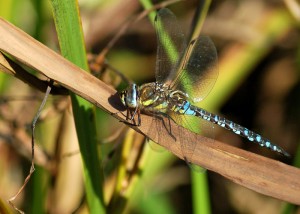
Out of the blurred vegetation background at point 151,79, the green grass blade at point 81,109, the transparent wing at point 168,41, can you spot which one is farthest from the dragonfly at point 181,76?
the green grass blade at point 81,109

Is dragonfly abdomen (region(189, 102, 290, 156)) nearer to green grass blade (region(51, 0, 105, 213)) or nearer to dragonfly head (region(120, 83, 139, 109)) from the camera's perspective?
dragonfly head (region(120, 83, 139, 109))

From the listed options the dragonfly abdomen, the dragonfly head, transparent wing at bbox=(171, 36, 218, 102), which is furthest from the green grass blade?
transparent wing at bbox=(171, 36, 218, 102)

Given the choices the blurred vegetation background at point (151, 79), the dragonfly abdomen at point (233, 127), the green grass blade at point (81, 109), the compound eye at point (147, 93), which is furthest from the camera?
the blurred vegetation background at point (151, 79)

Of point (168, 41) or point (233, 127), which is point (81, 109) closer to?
point (168, 41)

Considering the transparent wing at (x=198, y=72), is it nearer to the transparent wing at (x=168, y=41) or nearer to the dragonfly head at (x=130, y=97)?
the transparent wing at (x=168, y=41)

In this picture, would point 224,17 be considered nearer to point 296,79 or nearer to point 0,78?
point 296,79

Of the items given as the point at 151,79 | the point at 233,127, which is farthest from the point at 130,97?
the point at 151,79

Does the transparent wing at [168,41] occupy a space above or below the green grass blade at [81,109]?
above
